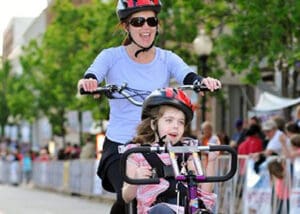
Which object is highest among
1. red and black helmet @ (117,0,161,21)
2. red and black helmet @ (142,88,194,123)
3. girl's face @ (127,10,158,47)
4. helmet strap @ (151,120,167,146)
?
red and black helmet @ (117,0,161,21)

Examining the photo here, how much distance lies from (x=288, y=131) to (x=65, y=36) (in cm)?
2966

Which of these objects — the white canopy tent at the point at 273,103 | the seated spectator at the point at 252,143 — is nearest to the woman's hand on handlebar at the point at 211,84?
the seated spectator at the point at 252,143

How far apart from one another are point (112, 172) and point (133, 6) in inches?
39.3

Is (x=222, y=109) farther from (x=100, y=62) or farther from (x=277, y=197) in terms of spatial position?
(x=100, y=62)

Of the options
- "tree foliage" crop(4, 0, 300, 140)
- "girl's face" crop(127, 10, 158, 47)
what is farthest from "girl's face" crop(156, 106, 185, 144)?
"tree foliage" crop(4, 0, 300, 140)

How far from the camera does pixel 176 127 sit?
5.32 meters

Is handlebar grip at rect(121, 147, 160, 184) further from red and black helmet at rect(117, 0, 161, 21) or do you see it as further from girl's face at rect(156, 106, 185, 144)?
red and black helmet at rect(117, 0, 161, 21)

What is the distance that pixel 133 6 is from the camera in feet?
20.0

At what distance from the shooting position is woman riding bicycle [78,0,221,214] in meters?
6.06

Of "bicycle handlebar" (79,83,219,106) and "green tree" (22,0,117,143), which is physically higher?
"green tree" (22,0,117,143)

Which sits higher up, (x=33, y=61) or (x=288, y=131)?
(x=33, y=61)

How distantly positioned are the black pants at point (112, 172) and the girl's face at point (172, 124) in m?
0.61

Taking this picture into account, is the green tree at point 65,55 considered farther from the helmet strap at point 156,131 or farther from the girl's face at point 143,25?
the helmet strap at point 156,131

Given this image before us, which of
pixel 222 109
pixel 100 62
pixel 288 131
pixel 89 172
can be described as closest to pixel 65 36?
pixel 222 109
